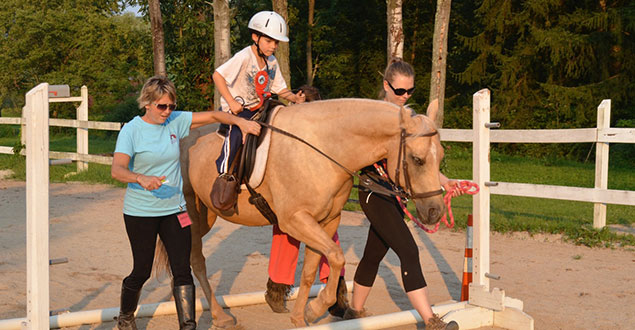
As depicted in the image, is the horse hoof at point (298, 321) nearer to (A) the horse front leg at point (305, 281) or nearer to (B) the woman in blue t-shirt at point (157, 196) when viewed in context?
(A) the horse front leg at point (305, 281)

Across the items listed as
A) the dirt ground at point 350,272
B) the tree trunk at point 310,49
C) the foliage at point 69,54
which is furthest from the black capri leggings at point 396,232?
the foliage at point 69,54

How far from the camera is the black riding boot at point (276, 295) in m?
6.21

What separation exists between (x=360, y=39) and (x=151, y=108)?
30.3 metres

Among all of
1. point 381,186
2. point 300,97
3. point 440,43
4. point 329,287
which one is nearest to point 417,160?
point 381,186

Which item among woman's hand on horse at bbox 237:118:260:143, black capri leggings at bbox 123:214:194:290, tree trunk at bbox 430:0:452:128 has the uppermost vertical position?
tree trunk at bbox 430:0:452:128

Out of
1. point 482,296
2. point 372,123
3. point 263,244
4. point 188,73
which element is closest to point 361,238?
point 263,244

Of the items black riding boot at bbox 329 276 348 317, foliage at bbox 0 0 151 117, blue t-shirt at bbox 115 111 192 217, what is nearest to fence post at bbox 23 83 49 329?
blue t-shirt at bbox 115 111 192 217

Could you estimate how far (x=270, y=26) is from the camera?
531 centimetres

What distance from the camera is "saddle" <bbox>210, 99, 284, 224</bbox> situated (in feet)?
16.9

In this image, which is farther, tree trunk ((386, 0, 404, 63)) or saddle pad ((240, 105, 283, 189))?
tree trunk ((386, 0, 404, 63))

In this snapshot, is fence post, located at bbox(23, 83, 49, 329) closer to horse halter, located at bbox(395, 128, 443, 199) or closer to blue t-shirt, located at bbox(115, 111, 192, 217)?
blue t-shirt, located at bbox(115, 111, 192, 217)

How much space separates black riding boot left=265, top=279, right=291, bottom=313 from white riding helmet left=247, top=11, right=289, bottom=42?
2.26 m

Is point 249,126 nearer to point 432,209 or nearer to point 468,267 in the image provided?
point 432,209

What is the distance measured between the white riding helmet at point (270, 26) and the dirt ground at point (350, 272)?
2.46 metres
